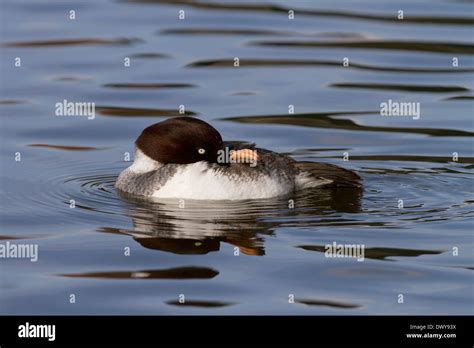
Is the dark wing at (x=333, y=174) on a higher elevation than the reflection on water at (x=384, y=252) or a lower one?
higher

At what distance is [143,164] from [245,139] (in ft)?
9.94

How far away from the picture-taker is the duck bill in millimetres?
14727

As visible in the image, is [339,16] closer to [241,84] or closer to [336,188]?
[241,84]

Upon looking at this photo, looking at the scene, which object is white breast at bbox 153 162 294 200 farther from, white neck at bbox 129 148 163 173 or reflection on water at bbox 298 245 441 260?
reflection on water at bbox 298 245 441 260

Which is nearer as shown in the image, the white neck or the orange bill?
the orange bill

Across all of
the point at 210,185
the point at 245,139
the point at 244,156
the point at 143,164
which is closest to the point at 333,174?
the point at 244,156

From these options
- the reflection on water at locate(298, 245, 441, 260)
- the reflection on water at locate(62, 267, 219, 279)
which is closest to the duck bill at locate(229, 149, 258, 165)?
the reflection on water at locate(298, 245, 441, 260)

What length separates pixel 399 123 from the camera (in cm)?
1883

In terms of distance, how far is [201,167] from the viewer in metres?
14.8

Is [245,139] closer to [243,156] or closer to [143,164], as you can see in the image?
[143,164]

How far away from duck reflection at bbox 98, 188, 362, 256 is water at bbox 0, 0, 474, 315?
0.03 meters

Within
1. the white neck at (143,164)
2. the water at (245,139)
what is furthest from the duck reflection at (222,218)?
the white neck at (143,164)

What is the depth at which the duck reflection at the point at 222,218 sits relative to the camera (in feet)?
44.1

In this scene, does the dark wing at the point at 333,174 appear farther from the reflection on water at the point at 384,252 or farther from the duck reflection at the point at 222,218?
the reflection on water at the point at 384,252
